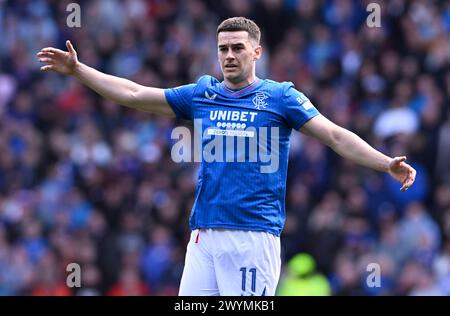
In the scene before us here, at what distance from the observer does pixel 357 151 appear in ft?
26.1

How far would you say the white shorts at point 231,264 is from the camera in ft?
26.0

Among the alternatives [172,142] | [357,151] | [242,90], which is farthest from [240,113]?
[172,142]

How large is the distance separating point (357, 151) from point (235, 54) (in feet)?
3.57

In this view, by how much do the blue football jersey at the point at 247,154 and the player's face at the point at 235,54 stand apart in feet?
0.38

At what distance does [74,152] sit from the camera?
16.0 metres

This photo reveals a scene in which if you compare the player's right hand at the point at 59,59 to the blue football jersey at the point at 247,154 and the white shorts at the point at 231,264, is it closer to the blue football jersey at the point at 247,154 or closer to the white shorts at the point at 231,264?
the blue football jersey at the point at 247,154

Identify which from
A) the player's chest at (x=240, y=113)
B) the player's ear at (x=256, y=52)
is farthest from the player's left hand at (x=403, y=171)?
the player's ear at (x=256, y=52)

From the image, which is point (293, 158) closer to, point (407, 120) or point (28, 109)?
point (407, 120)

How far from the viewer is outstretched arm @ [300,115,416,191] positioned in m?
7.76

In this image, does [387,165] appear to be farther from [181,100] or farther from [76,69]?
[76,69]

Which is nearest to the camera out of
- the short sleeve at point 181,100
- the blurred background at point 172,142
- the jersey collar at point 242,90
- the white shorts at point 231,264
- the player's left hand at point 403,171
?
the player's left hand at point 403,171
